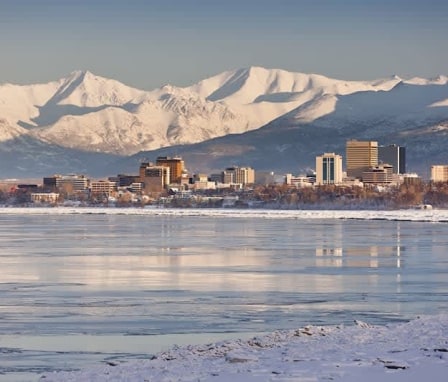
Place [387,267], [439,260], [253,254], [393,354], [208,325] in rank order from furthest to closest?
[253,254], [439,260], [387,267], [208,325], [393,354]

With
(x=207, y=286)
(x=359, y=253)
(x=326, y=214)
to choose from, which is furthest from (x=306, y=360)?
(x=326, y=214)

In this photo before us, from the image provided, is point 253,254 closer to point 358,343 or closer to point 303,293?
point 303,293

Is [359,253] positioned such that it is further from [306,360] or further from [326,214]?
[326,214]

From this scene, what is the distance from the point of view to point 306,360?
2048cm

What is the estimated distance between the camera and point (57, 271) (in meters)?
44.7

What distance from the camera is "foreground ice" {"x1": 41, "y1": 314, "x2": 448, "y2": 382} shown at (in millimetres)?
19188

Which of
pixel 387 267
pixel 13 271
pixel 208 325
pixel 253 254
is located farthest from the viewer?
pixel 253 254

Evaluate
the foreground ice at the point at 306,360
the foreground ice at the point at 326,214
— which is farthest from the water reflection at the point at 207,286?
the foreground ice at the point at 326,214

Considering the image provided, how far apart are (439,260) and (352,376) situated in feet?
108

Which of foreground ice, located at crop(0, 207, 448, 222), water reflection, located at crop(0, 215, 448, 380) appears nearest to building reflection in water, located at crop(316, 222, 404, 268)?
water reflection, located at crop(0, 215, 448, 380)

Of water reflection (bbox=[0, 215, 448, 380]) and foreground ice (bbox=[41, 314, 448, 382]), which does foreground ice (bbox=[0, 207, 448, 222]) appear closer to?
water reflection (bbox=[0, 215, 448, 380])

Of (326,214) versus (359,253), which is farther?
(326,214)

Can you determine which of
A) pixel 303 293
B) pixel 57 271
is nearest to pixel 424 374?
pixel 303 293

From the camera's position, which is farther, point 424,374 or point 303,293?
point 303,293
